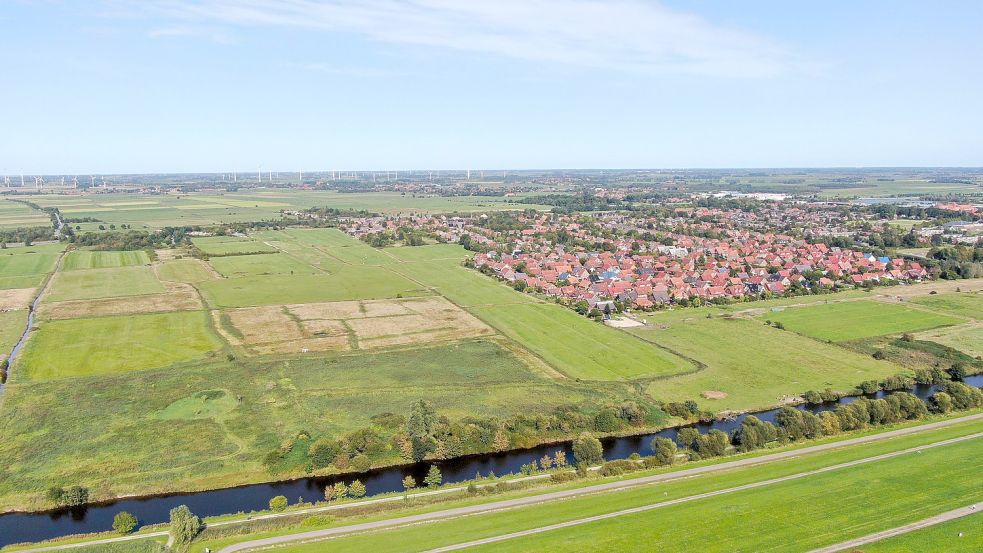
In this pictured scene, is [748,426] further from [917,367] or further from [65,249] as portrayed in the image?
[65,249]

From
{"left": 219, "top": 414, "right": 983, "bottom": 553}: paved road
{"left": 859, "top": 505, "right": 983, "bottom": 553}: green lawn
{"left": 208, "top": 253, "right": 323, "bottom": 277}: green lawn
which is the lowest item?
{"left": 219, "top": 414, "right": 983, "bottom": 553}: paved road

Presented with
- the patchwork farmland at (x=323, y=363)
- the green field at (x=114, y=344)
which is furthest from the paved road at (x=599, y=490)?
the green field at (x=114, y=344)

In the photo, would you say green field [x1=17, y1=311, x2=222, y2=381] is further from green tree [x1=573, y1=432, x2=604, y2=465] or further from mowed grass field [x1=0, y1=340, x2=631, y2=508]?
green tree [x1=573, y1=432, x2=604, y2=465]

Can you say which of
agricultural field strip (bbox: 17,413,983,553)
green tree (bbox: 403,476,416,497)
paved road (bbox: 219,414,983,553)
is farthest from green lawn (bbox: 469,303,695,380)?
green tree (bbox: 403,476,416,497)

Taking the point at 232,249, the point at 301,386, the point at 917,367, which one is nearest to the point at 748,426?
the point at 917,367

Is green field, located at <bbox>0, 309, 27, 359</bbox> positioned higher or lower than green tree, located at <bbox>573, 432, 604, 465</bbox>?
higher
